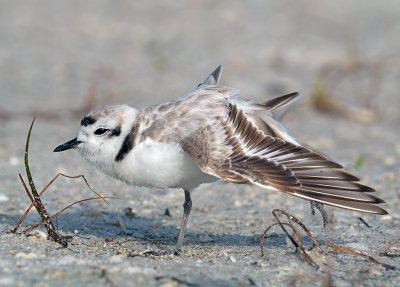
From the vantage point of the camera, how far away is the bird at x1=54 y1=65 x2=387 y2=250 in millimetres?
2971

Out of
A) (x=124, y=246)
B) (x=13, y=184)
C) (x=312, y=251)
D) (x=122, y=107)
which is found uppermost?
(x=122, y=107)

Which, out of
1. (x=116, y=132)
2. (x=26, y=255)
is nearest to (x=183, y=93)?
(x=116, y=132)

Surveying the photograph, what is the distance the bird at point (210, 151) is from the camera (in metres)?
2.97

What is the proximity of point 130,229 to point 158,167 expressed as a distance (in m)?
0.76

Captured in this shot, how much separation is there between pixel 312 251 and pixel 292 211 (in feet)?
4.15

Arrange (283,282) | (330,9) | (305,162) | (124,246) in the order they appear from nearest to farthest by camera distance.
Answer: (283,282) < (305,162) < (124,246) < (330,9)

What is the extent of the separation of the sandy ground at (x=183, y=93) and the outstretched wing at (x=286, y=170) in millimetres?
327

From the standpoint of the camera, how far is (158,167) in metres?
3.24

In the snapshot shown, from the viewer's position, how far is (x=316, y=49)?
9648 millimetres

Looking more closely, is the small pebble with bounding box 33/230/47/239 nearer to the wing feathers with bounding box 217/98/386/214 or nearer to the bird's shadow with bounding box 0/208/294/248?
the bird's shadow with bounding box 0/208/294/248

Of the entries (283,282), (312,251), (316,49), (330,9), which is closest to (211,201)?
(312,251)

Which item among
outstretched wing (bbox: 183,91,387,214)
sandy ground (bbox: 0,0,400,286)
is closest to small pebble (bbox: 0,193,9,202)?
sandy ground (bbox: 0,0,400,286)

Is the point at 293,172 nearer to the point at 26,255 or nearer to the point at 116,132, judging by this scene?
the point at 116,132

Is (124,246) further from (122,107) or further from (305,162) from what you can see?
(305,162)
